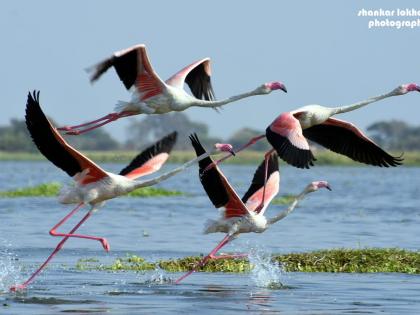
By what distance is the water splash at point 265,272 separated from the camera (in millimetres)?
14094

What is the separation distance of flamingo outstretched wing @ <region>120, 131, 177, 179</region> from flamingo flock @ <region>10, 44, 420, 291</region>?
1 centimetres

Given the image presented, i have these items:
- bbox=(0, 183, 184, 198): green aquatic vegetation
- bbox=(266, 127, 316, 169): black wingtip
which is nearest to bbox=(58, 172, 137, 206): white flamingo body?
bbox=(266, 127, 316, 169): black wingtip

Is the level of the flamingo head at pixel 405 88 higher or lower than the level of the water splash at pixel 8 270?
higher

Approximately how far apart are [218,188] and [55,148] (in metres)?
1.79

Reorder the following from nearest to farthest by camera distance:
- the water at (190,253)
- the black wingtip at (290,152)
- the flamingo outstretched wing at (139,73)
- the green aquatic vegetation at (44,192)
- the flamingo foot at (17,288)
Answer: the black wingtip at (290,152), the water at (190,253), the flamingo foot at (17,288), the flamingo outstretched wing at (139,73), the green aquatic vegetation at (44,192)

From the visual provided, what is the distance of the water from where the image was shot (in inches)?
488

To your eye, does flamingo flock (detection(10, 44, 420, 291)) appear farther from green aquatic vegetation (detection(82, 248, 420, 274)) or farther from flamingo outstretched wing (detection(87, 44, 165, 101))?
green aquatic vegetation (detection(82, 248, 420, 274))

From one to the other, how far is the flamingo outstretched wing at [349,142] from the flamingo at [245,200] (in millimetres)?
687

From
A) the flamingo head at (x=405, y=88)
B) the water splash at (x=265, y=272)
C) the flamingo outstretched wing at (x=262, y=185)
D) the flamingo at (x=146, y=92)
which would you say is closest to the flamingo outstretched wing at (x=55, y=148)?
the flamingo at (x=146, y=92)

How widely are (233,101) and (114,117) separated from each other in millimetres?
1328

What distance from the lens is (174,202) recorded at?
3128 cm

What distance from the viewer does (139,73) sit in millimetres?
13578

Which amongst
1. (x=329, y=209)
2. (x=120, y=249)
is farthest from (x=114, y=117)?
(x=329, y=209)

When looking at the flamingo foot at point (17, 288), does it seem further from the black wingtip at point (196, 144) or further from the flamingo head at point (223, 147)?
the flamingo head at point (223, 147)
